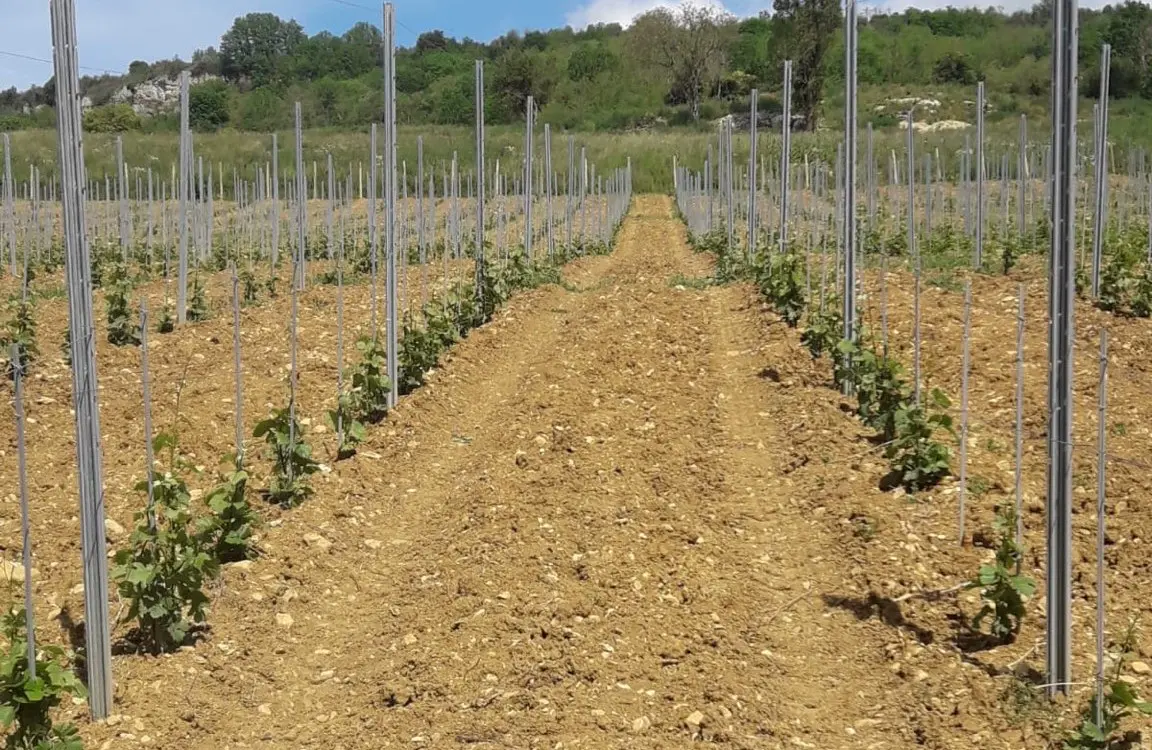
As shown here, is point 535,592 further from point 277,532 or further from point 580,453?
point 580,453

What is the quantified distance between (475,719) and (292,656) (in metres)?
1.07

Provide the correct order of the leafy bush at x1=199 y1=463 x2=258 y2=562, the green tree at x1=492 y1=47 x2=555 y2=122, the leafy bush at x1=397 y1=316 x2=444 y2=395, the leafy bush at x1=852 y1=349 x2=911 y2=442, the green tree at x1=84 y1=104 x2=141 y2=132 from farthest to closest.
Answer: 1. the green tree at x1=492 y1=47 x2=555 y2=122
2. the green tree at x1=84 y1=104 x2=141 y2=132
3. the leafy bush at x1=397 y1=316 x2=444 y2=395
4. the leafy bush at x1=852 y1=349 x2=911 y2=442
5. the leafy bush at x1=199 y1=463 x2=258 y2=562

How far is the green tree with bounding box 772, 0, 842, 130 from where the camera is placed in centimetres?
4650

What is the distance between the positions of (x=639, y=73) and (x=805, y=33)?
3144cm

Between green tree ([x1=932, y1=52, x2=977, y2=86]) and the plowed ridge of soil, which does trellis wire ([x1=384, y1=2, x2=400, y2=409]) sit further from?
green tree ([x1=932, y1=52, x2=977, y2=86])

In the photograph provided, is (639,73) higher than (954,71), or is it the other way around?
(639,73)

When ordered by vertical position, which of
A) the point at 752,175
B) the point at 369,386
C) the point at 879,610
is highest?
the point at 752,175

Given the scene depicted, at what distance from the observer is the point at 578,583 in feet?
16.6

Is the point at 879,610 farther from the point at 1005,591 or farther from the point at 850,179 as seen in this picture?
the point at 850,179

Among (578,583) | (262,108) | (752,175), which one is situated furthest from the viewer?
(262,108)

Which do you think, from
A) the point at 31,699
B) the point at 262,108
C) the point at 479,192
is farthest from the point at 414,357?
the point at 262,108

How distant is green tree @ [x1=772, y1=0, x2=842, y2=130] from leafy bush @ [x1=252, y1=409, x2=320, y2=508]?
40.1 m

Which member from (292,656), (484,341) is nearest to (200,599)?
(292,656)

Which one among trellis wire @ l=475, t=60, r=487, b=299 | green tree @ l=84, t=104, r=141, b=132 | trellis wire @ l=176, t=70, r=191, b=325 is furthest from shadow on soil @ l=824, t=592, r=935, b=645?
green tree @ l=84, t=104, r=141, b=132
